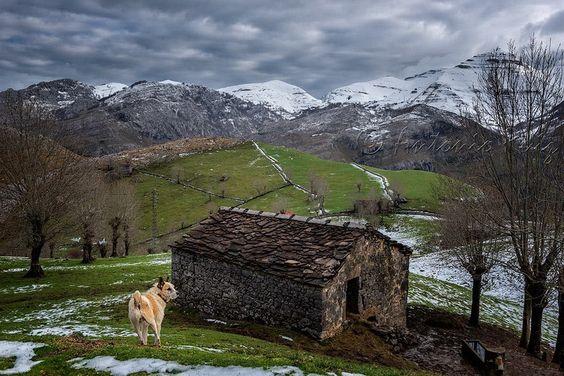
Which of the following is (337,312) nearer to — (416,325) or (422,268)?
(416,325)

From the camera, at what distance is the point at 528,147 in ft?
63.9

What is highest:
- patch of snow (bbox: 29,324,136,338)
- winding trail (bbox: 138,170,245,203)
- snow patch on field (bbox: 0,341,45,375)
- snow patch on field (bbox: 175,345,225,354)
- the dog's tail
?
winding trail (bbox: 138,170,245,203)

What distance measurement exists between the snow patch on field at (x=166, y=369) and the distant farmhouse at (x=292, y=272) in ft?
23.2

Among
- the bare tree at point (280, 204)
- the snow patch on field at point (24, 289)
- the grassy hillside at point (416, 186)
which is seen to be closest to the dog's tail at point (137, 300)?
the snow patch on field at point (24, 289)

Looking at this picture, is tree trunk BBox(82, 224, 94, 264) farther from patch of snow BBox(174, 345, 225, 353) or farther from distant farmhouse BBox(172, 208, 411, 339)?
patch of snow BBox(174, 345, 225, 353)

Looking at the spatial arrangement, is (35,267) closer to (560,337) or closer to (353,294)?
(353,294)

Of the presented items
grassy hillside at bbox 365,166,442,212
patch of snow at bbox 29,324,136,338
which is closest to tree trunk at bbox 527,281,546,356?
patch of snow at bbox 29,324,136,338

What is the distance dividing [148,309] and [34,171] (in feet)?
93.4

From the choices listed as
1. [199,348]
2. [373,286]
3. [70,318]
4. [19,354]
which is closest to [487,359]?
[373,286]

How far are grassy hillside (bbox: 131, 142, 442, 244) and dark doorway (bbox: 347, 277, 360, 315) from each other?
78.5 m

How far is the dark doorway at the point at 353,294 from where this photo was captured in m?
21.4

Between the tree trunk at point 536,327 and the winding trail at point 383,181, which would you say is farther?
the winding trail at point 383,181

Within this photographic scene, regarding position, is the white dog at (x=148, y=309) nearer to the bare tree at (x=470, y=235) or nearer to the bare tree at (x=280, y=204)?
the bare tree at (x=470, y=235)

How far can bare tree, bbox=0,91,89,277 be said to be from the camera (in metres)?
35.6
